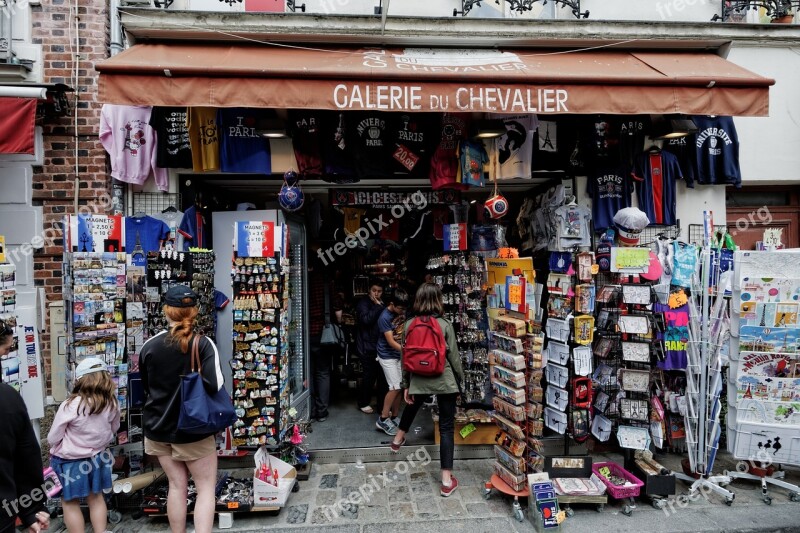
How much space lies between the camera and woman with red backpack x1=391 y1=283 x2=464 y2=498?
457 centimetres

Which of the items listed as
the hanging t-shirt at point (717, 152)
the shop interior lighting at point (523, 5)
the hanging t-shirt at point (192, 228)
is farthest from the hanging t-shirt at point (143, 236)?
the hanging t-shirt at point (717, 152)

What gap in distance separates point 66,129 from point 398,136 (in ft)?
13.4

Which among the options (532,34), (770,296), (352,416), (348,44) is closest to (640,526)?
(770,296)

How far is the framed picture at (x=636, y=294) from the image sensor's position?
4.80 m

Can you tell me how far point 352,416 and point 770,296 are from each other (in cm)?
551

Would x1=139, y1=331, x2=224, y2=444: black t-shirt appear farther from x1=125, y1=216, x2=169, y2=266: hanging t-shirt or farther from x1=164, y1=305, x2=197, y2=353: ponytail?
x1=125, y1=216, x2=169, y2=266: hanging t-shirt

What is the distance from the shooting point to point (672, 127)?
5.59m

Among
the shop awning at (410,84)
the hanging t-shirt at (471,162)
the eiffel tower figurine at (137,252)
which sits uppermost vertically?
the shop awning at (410,84)

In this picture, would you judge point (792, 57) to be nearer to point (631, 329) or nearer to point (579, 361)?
point (631, 329)

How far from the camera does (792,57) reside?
6.38 meters

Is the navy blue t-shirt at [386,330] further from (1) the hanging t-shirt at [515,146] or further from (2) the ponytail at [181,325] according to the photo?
(2) the ponytail at [181,325]

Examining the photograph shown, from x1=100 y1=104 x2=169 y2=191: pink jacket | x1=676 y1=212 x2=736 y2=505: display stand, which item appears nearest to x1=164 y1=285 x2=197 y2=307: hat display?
x1=100 y1=104 x2=169 y2=191: pink jacket

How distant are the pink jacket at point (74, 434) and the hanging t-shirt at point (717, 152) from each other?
7.70 m

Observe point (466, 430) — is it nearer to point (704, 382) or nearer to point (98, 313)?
point (704, 382)
